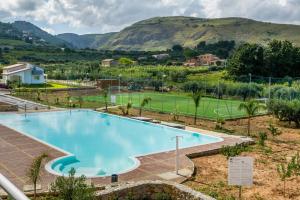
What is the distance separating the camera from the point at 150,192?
34.8 ft

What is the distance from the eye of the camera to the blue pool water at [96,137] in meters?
16.8

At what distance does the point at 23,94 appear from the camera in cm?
4112

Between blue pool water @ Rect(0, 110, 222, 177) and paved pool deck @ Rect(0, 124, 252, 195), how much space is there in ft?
2.37

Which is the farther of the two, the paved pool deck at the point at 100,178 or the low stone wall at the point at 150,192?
the paved pool deck at the point at 100,178

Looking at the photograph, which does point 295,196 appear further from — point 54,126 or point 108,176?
point 54,126

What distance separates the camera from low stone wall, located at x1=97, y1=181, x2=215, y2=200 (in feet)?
32.1

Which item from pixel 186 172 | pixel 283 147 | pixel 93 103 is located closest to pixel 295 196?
pixel 186 172

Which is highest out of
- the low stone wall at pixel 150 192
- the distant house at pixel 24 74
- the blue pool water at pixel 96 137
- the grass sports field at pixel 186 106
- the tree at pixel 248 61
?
the tree at pixel 248 61

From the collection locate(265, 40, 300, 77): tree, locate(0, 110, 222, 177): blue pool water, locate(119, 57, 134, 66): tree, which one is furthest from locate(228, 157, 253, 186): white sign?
locate(119, 57, 134, 66): tree

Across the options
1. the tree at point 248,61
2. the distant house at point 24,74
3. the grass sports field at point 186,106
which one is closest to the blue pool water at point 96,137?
the grass sports field at point 186,106

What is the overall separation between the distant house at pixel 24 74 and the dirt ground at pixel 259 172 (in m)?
34.6

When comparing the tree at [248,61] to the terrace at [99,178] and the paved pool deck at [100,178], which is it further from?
the terrace at [99,178]

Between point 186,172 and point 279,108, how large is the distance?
14403mm

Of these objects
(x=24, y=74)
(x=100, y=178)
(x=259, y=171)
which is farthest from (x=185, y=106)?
Result: (x=24, y=74)
